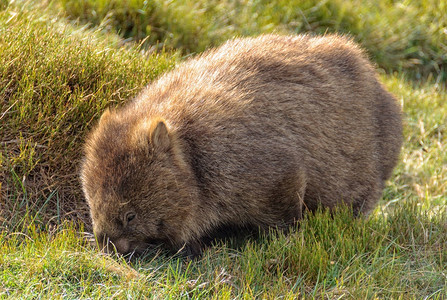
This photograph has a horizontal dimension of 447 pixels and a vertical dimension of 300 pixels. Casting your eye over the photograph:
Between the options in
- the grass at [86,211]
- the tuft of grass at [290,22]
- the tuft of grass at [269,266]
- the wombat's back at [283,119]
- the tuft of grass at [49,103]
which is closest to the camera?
the tuft of grass at [269,266]

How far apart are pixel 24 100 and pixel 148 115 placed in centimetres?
100

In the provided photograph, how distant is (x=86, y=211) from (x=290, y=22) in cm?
420

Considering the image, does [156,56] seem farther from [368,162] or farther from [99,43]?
[368,162]

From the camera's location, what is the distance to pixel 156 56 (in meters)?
5.34

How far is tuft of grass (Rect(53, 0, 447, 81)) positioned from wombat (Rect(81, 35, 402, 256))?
1.84m

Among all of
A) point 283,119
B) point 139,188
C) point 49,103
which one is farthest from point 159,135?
point 49,103

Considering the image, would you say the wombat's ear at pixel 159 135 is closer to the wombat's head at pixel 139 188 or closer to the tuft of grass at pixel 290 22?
the wombat's head at pixel 139 188

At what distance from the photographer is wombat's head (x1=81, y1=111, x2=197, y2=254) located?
3752 mm

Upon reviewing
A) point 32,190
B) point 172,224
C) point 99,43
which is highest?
point 99,43

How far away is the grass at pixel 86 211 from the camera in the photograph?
3.50 metres

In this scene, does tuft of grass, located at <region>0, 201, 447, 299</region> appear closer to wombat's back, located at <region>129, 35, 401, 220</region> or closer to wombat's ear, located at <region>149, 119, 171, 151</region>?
wombat's back, located at <region>129, 35, 401, 220</region>

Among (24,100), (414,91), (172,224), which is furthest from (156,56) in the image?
(414,91)

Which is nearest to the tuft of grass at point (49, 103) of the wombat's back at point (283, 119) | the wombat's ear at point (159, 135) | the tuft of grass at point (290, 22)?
the wombat's back at point (283, 119)

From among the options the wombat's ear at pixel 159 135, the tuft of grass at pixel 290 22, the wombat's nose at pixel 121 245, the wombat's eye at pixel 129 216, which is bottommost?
the wombat's nose at pixel 121 245
